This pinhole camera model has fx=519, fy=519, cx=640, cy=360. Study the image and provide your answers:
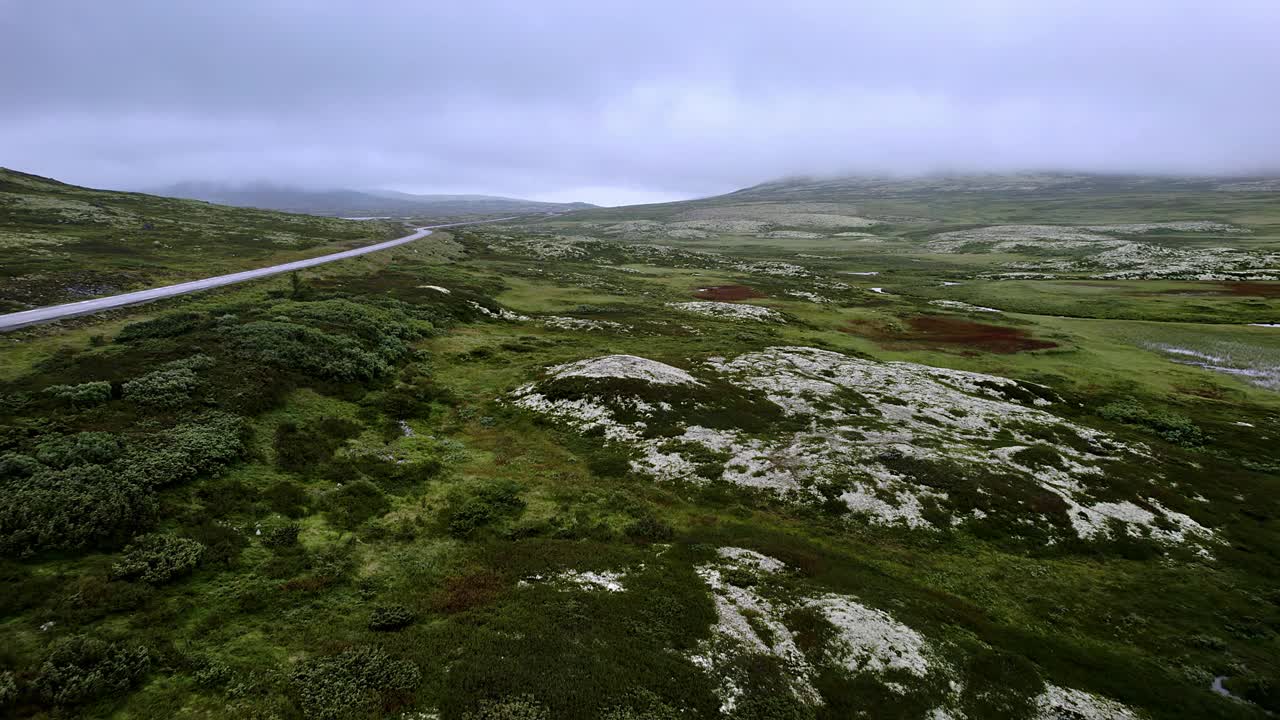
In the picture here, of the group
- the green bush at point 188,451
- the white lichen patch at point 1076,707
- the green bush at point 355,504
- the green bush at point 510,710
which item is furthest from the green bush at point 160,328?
the white lichen patch at point 1076,707

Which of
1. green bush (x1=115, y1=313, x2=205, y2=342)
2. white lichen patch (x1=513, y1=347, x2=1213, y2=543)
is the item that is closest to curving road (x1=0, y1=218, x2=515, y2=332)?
green bush (x1=115, y1=313, x2=205, y2=342)

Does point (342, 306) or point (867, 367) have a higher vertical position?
point (342, 306)

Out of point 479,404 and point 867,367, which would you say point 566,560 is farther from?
point 867,367

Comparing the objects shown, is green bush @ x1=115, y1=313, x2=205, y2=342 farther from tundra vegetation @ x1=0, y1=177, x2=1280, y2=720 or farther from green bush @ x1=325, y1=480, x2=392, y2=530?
green bush @ x1=325, y1=480, x2=392, y2=530

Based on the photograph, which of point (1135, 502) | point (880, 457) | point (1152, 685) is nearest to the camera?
point (1152, 685)

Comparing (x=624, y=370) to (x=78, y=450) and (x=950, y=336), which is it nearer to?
(x=78, y=450)

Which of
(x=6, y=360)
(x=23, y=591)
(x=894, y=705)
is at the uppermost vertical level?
(x=6, y=360)

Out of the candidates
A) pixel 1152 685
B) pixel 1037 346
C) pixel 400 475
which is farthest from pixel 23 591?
pixel 1037 346

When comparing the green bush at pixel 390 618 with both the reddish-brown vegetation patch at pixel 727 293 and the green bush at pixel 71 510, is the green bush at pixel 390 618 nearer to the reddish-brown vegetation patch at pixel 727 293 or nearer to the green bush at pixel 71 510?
the green bush at pixel 71 510
